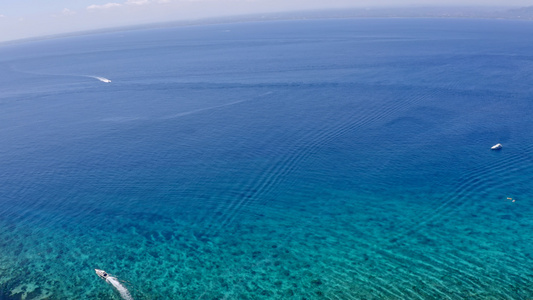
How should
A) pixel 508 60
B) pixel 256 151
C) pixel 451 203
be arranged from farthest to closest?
pixel 508 60 → pixel 256 151 → pixel 451 203

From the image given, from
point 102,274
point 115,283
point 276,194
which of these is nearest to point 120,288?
point 115,283

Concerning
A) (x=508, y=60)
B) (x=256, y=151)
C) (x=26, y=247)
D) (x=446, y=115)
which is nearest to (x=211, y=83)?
(x=256, y=151)

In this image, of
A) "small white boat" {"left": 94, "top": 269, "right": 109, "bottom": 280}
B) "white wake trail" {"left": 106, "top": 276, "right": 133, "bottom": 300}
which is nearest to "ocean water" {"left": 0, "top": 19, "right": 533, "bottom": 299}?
"white wake trail" {"left": 106, "top": 276, "right": 133, "bottom": 300}

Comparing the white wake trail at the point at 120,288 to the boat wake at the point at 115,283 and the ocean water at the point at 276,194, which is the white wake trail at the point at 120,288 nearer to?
the boat wake at the point at 115,283

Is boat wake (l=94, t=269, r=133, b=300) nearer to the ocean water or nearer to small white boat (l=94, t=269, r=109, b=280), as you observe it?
small white boat (l=94, t=269, r=109, b=280)

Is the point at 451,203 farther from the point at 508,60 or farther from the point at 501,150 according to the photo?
the point at 508,60

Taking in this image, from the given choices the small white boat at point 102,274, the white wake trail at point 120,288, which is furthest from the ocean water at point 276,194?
the small white boat at point 102,274
